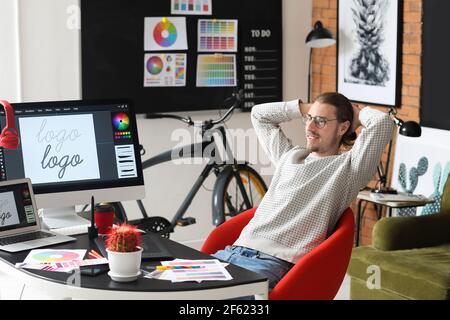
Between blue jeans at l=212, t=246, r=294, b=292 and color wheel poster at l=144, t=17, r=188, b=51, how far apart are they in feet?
8.59

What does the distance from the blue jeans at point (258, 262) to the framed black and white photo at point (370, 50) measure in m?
2.56

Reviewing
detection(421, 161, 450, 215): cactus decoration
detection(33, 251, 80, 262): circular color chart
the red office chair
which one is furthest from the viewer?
detection(421, 161, 450, 215): cactus decoration

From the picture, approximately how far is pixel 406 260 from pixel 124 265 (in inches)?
79.3

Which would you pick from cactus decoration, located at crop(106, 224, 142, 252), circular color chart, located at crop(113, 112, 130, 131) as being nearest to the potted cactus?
cactus decoration, located at crop(106, 224, 142, 252)

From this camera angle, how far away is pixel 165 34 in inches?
229

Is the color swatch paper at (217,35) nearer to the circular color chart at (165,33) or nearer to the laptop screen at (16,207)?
the circular color chart at (165,33)

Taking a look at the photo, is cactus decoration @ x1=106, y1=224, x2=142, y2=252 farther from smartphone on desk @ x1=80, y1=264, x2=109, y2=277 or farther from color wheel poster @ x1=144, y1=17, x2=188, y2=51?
color wheel poster @ x1=144, y1=17, x2=188, y2=51

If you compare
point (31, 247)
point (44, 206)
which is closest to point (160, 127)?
point (44, 206)

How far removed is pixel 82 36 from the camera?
217 inches

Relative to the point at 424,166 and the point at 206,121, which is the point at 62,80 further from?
the point at 424,166

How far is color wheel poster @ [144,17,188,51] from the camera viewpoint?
5742 millimetres

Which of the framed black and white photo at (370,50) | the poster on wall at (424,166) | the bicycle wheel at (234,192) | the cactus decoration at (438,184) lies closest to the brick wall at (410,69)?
the framed black and white photo at (370,50)

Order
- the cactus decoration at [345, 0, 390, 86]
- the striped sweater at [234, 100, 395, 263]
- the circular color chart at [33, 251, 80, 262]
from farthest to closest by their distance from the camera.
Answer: the cactus decoration at [345, 0, 390, 86] < the striped sweater at [234, 100, 395, 263] < the circular color chart at [33, 251, 80, 262]
